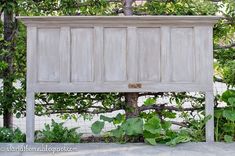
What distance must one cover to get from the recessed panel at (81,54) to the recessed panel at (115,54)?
0.17 metres

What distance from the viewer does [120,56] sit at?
4.89m

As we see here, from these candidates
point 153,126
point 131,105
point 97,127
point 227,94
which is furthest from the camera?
point 131,105

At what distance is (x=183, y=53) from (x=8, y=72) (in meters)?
2.16

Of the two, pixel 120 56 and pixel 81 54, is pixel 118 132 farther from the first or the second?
pixel 81 54

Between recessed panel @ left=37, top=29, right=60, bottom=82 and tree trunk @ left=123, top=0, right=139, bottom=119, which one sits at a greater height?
recessed panel @ left=37, top=29, right=60, bottom=82

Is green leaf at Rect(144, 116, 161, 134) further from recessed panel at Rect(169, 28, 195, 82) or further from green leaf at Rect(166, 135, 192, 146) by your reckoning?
recessed panel at Rect(169, 28, 195, 82)

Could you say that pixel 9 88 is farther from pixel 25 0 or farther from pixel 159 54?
pixel 159 54

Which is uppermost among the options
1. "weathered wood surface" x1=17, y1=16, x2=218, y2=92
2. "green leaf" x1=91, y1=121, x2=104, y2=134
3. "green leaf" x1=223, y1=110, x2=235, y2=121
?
"weathered wood surface" x1=17, y1=16, x2=218, y2=92

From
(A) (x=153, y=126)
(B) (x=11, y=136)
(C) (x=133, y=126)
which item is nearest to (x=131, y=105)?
(C) (x=133, y=126)

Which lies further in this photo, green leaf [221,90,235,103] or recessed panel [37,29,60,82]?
green leaf [221,90,235,103]

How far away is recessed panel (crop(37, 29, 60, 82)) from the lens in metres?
4.85

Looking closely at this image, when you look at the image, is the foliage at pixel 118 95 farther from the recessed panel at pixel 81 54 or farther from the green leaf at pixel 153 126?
the recessed panel at pixel 81 54

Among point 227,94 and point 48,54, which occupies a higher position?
point 48,54

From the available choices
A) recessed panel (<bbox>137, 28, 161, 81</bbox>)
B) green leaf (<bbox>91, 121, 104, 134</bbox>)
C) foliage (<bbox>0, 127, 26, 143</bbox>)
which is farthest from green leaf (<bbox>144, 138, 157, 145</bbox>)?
foliage (<bbox>0, 127, 26, 143</bbox>)
